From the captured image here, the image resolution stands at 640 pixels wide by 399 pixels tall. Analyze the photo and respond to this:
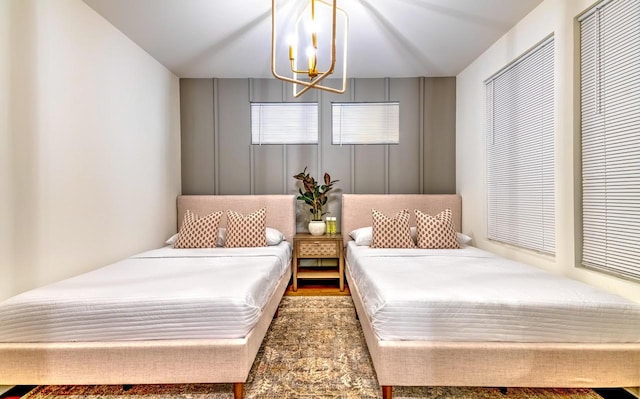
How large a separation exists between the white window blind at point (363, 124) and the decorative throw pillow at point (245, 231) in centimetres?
143

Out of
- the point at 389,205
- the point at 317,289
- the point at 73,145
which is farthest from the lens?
the point at 389,205

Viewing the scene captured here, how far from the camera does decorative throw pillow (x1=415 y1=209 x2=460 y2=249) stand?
135 inches

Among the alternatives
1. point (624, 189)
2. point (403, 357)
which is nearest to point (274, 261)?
point (403, 357)

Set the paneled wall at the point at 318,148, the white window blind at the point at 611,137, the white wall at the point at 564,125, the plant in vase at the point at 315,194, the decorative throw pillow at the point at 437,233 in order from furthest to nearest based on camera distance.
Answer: the paneled wall at the point at 318,148, the plant in vase at the point at 315,194, the decorative throw pillow at the point at 437,233, the white wall at the point at 564,125, the white window blind at the point at 611,137

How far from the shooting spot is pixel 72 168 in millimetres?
2461

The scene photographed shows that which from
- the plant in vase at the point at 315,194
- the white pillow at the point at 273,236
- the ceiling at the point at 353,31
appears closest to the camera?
the ceiling at the point at 353,31

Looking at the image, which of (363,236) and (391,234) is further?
(363,236)

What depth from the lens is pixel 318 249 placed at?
3.79 metres

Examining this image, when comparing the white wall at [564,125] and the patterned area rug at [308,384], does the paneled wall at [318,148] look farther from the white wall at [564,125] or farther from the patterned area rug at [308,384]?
the patterned area rug at [308,384]

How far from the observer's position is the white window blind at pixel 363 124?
169 inches

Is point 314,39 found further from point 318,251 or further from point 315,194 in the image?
point 318,251

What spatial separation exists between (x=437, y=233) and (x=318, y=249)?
4.11ft

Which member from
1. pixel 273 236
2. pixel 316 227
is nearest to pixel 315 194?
pixel 316 227

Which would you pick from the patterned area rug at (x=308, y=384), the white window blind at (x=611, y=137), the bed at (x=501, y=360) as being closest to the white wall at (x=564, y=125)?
the white window blind at (x=611, y=137)
